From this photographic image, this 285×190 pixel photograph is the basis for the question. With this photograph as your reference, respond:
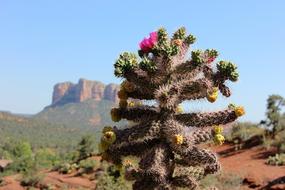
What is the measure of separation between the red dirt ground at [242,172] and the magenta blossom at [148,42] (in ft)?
42.8

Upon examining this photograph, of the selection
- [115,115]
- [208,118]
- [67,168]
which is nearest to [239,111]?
[208,118]

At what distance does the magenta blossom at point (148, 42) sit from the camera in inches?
234

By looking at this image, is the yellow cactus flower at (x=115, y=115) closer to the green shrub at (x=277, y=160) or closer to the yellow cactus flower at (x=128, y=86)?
the yellow cactus flower at (x=128, y=86)

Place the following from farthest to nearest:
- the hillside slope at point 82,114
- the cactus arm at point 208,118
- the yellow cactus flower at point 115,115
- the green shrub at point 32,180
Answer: the hillside slope at point 82,114, the green shrub at point 32,180, the yellow cactus flower at point 115,115, the cactus arm at point 208,118

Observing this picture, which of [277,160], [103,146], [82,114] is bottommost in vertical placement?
[277,160]

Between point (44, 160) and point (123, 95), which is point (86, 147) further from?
point (123, 95)

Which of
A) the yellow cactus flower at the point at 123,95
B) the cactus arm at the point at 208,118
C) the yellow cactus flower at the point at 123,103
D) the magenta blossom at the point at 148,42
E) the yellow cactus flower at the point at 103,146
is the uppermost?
the magenta blossom at the point at 148,42

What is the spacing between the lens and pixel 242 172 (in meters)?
21.9

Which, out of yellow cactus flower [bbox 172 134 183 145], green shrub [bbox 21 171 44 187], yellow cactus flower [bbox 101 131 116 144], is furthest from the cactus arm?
green shrub [bbox 21 171 44 187]

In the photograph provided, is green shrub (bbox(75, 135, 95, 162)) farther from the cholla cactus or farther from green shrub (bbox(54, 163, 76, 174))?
the cholla cactus

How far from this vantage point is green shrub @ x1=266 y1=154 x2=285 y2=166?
76.1ft

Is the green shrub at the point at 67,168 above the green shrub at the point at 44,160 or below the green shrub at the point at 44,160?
below

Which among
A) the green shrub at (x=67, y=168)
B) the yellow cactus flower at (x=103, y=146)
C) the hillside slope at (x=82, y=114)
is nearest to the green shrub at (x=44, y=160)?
the green shrub at (x=67, y=168)

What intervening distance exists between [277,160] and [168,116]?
61.5 ft
